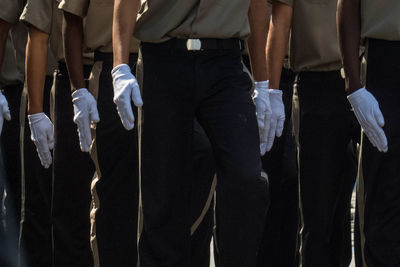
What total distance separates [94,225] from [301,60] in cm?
121

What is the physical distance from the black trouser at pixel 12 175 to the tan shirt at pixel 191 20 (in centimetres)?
166

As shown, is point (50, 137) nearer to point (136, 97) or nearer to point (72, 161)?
point (72, 161)

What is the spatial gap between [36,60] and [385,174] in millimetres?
1757

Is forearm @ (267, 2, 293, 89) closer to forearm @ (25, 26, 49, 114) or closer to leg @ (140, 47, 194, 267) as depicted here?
forearm @ (25, 26, 49, 114)

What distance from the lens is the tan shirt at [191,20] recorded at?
3.88m

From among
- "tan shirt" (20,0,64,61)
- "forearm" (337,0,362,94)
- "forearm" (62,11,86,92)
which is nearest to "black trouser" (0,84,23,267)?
"tan shirt" (20,0,64,61)

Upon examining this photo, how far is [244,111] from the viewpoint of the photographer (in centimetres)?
384

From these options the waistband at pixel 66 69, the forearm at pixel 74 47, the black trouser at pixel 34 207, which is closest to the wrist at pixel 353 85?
the forearm at pixel 74 47

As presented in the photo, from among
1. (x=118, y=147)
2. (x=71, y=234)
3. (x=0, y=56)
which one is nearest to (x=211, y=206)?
(x=118, y=147)

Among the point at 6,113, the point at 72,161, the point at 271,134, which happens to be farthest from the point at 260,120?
the point at 6,113

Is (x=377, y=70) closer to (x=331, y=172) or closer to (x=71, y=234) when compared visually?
(x=331, y=172)

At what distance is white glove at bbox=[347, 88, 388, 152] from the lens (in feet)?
12.8

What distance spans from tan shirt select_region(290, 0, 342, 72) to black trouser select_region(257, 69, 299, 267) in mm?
424

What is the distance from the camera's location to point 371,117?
3.94 meters
